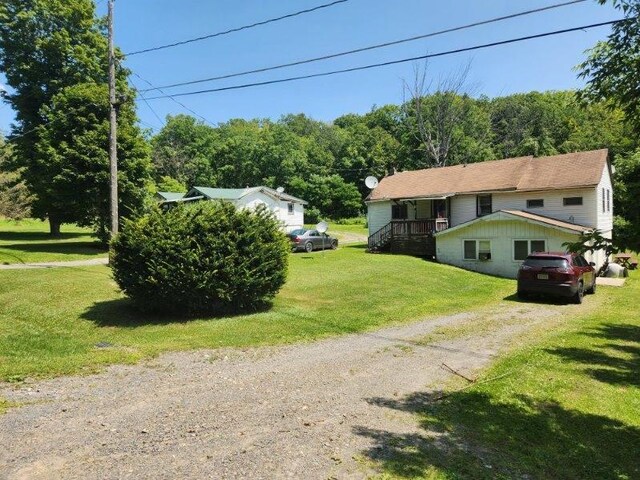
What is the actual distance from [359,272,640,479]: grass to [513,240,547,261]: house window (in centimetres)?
1409

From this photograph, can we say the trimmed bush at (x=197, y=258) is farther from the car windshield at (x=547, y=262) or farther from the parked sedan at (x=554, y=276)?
the car windshield at (x=547, y=262)

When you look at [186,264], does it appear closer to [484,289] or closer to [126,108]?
[484,289]

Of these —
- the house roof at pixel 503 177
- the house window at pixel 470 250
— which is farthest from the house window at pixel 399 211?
the house window at pixel 470 250

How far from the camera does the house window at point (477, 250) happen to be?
942 inches

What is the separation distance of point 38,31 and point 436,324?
34.5 m

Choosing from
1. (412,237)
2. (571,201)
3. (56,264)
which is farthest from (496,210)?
(56,264)

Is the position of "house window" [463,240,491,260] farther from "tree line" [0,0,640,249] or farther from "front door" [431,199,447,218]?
"tree line" [0,0,640,249]

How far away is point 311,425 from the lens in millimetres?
5164

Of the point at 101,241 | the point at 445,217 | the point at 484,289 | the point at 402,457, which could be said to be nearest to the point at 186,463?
the point at 402,457

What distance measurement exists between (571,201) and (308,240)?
15650mm

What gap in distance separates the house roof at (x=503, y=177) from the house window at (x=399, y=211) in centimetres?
83

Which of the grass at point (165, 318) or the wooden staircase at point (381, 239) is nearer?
the grass at point (165, 318)

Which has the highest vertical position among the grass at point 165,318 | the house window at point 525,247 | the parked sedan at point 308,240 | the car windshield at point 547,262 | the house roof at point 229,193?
the house roof at point 229,193

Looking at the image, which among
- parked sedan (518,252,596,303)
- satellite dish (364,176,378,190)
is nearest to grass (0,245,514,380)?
parked sedan (518,252,596,303)
